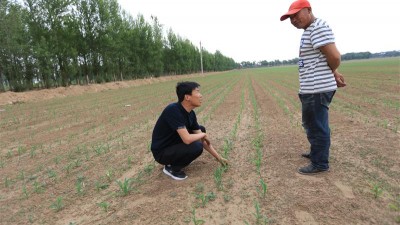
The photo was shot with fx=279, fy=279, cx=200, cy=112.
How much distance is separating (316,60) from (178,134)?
2.03 metres

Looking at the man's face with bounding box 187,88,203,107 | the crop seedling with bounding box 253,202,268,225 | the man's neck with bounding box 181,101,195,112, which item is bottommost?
the crop seedling with bounding box 253,202,268,225

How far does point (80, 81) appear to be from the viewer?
28.2 metres

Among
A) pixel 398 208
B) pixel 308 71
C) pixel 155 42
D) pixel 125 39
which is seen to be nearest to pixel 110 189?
pixel 308 71

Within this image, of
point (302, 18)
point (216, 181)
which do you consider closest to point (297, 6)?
point (302, 18)

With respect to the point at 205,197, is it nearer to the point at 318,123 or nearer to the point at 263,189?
the point at 263,189

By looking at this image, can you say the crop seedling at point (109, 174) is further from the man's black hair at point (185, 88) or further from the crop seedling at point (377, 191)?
the crop seedling at point (377, 191)

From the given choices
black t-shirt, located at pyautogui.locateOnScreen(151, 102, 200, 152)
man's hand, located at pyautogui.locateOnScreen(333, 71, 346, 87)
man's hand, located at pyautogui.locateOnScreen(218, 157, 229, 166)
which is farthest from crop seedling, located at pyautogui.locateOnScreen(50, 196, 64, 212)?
man's hand, located at pyautogui.locateOnScreen(333, 71, 346, 87)

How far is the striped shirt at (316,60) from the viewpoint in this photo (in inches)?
128

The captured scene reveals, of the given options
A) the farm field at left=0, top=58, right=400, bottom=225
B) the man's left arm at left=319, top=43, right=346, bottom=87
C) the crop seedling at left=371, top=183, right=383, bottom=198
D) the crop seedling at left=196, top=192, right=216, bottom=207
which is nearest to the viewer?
the farm field at left=0, top=58, right=400, bottom=225

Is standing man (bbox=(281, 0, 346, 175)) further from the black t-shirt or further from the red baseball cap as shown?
the black t-shirt

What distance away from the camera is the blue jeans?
3465 millimetres

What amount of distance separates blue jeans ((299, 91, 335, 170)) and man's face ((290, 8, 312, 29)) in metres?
0.88

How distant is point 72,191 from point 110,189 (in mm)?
530

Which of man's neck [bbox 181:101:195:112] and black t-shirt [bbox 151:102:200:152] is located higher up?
man's neck [bbox 181:101:195:112]
